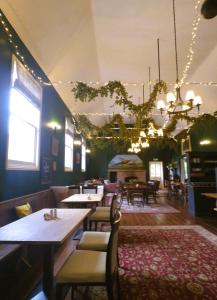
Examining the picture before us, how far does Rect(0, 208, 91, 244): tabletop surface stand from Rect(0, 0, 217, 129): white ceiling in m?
3.12

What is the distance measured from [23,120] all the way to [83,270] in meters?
2.99

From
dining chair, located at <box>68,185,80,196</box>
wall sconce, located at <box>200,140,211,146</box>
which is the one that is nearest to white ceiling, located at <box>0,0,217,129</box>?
wall sconce, located at <box>200,140,211,146</box>

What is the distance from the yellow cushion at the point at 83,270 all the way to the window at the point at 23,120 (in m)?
2.02

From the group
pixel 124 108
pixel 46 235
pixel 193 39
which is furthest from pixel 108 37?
pixel 46 235

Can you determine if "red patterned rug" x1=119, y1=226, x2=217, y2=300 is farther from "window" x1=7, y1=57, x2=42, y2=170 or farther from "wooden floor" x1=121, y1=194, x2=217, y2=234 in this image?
"window" x1=7, y1=57, x2=42, y2=170

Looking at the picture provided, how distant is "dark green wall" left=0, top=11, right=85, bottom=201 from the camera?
3.05 m

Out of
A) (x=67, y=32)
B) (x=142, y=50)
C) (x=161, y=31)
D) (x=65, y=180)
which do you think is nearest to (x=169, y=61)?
(x=142, y=50)

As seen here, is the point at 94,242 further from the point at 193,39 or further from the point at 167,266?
the point at 193,39

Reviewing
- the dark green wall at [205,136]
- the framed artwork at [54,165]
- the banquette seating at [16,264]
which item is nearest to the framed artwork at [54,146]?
the framed artwork at [54,165]

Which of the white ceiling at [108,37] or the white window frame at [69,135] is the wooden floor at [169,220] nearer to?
the white window frame at [69,135]

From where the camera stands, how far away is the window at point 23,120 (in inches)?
133

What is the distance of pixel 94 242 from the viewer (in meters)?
2.41

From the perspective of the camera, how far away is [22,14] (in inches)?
130

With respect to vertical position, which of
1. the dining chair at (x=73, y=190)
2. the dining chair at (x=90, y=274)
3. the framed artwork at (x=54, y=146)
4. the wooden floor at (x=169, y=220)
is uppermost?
the framed artwork at (x=54, y=146)
